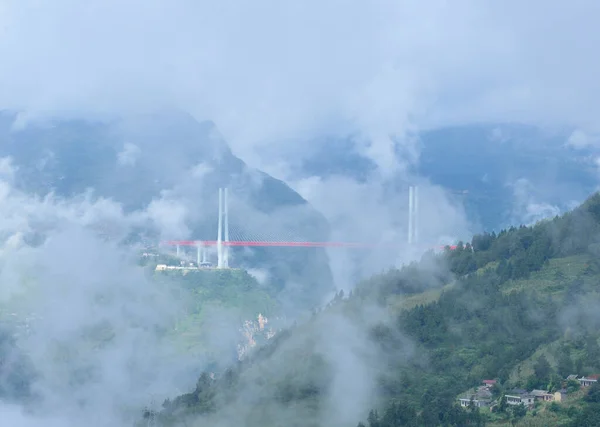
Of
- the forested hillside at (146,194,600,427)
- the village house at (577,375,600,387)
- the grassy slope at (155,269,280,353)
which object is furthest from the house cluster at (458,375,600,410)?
the grassy slope at (155,269,280,353)

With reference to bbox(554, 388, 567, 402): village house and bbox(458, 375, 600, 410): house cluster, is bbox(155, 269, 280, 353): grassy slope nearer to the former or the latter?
bbox(458, 375, 600, 410): house cluster

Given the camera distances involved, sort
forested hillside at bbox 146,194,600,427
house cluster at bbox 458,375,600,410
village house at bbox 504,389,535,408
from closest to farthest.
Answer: house cluster at bbox 458,375,600,410 < village house at bbox 504,389,535,408 < forested hillside at bbox 146,194,600,427

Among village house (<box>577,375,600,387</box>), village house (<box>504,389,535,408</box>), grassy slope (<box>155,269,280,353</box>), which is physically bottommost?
village house (<box>504,389,535,408</box>)

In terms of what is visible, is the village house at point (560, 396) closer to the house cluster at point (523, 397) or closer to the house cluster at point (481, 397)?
the house cluster at point (523, 397)

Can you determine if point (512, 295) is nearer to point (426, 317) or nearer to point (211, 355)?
point (426, 317)

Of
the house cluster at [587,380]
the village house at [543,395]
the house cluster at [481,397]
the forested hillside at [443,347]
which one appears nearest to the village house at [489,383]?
the house cluster at [481,397]

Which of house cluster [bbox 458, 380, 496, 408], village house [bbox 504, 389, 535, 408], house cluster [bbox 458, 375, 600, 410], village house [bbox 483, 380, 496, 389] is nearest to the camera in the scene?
house cluster [bbox 458, 375, 600, 410]
